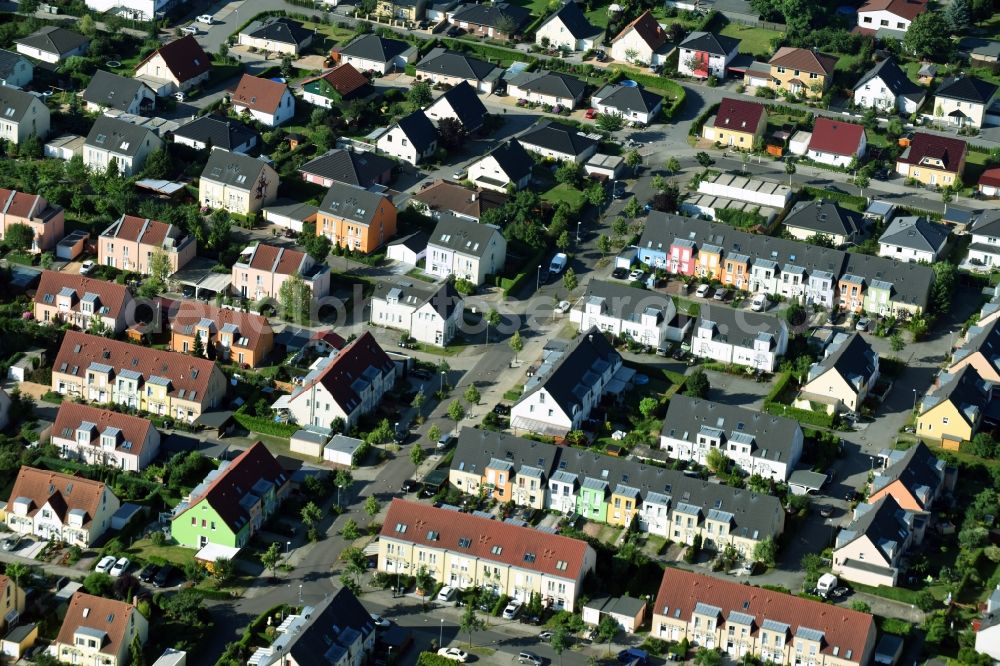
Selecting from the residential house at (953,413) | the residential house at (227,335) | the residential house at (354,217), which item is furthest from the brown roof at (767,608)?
the residential house at (354,217)

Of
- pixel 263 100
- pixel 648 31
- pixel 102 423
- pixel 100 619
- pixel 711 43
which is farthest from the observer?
pixel 648 31

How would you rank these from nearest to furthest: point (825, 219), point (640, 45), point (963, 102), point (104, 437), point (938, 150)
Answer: point (104, 437)
point (825, 219)
point (938, 150)
point (963, 102)
point (640, 45)

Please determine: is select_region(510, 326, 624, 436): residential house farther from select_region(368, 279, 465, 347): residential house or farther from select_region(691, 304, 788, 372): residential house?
select_region(368, 279, 465, 347): residential house

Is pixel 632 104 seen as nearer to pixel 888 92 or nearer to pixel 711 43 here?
pixel 711 43

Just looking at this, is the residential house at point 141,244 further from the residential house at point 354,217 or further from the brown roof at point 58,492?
the brown roof at point 58,492

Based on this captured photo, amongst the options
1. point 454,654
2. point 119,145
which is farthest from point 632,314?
point 119,145

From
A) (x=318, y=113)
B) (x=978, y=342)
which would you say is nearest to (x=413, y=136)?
(x=318, y=113)

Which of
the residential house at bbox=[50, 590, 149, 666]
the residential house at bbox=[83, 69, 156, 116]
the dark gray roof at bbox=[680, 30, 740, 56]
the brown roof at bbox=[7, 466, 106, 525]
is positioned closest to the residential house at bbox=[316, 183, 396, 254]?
the residential house at bbox=[83, 69, 156, 116]
